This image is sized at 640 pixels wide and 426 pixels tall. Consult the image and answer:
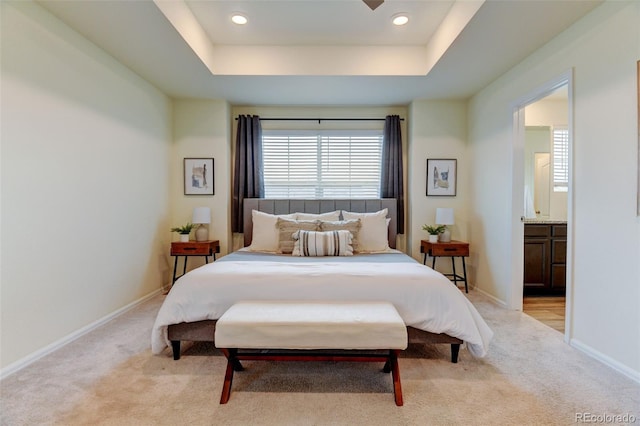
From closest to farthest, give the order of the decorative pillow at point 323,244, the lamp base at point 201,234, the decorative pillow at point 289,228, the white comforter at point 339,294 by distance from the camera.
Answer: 1. the white comforter at point 339,294
2. the decorative pillow at point 323,244
3. the decorative pillow at point 289,228
4. the lamp base at point 201,234

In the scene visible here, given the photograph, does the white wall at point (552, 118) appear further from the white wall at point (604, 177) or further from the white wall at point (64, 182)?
the white wall at point (64, 182)

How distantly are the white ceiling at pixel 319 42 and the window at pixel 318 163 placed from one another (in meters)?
0.72

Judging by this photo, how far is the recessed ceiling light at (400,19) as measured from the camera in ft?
9.30

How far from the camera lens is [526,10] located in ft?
7.51

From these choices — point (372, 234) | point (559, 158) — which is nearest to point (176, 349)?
point (372, 234)

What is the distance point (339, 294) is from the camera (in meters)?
2.14

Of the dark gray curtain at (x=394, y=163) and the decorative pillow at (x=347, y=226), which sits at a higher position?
the dark gray curtain at (x=394, y=163)

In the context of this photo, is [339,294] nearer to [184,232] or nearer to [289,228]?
[289,228]

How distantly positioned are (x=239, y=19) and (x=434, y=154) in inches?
115

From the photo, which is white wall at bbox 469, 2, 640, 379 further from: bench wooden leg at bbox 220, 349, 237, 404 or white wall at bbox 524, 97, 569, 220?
bench wooden leg at bbox 220, 349, 237, 404

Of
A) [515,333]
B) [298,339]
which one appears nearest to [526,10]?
[515,333]

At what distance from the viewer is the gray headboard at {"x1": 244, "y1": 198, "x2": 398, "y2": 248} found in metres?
4.23

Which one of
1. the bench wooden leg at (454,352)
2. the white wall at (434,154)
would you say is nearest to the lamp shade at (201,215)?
the white wall at (434,154)

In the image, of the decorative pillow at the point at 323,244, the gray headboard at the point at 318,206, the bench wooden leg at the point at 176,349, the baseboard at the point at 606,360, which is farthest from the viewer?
the gray headboard at the point at 318,206
